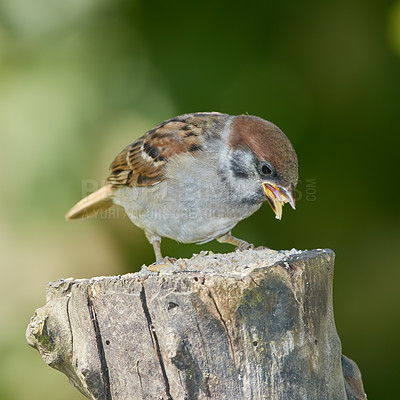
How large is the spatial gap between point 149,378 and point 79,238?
2.14 m

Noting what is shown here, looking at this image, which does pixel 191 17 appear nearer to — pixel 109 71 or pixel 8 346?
pixel 109 71

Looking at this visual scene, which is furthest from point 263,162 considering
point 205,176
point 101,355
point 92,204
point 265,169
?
point 92,204

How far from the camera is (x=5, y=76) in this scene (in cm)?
401

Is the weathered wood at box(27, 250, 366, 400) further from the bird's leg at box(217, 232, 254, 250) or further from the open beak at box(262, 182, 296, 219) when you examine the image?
the bird's leg at box(217, 232, 254, 250)

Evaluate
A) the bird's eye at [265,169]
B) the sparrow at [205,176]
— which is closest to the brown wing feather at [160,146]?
the sparrow at [205,176]

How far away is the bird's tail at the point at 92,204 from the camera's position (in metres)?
4.01

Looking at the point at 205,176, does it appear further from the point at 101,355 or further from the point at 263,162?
the point at 101,355

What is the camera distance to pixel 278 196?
310 cm

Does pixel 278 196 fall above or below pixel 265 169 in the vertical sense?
below

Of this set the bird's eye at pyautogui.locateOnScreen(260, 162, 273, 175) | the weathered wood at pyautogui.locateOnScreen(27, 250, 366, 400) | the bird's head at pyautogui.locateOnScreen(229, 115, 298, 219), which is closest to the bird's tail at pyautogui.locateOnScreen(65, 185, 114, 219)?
the bird's head at pyautogui.locateOnScreen(229, 115, 298, 219)

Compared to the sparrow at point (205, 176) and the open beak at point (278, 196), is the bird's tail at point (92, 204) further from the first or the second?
the open beak at point (278, 196)

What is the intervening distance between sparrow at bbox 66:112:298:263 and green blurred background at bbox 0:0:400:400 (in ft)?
1.04

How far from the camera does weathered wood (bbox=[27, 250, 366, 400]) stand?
2086mm

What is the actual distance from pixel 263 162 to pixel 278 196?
0.19m
